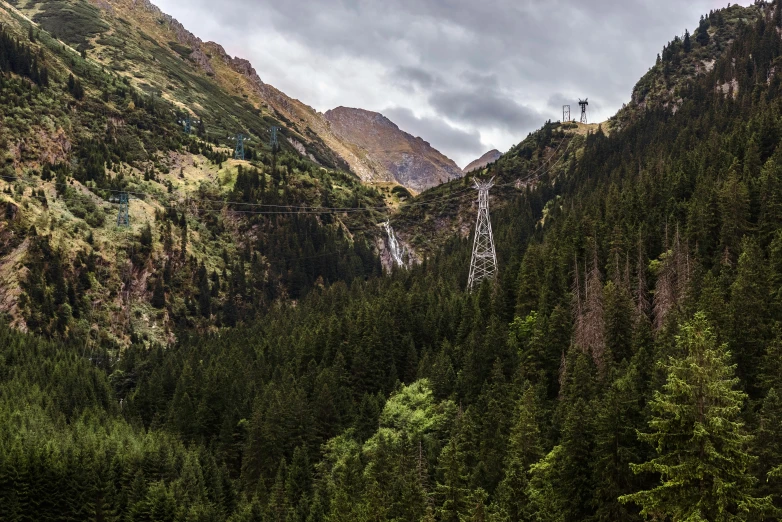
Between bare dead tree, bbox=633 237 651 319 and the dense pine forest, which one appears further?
bare dead tree, bbox=633 237 651 319

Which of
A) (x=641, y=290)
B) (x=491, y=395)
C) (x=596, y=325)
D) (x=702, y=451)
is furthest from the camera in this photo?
(x=641, y=290)

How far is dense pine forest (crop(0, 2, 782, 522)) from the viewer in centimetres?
4209

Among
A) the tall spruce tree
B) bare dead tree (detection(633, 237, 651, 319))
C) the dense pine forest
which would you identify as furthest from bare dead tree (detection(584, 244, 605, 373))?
the tall spruce tree

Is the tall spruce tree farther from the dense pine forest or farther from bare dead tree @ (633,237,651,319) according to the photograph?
bare dead tree @ (633,237,651,319)

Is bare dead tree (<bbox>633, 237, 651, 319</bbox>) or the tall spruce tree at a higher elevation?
bare dead tree (<bbox>633, 237, 651, 319</bbox>)

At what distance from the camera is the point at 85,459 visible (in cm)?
9088

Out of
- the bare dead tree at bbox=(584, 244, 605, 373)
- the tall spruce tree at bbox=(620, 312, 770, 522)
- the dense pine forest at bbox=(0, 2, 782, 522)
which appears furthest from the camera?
the bare dead tree at bbox=(584, 244, 605, 373)

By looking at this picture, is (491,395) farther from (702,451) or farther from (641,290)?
(702,451)

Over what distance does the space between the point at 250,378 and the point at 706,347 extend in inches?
3695

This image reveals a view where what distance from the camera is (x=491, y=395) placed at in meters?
81.6

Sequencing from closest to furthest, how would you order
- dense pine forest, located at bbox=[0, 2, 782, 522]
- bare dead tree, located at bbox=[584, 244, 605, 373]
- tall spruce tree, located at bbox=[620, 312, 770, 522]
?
tall spruce tree, located at bbox=[620, 312, 770, 522], dense pine forest, located at bbox=[0, 2, 782, 522], bare dead tree, located at bbox=[584, 244, 605, 373]

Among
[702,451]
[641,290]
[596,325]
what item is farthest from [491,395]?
[702,451]

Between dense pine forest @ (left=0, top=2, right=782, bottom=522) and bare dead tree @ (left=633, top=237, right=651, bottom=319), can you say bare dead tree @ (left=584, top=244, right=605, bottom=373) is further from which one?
bare dead tree @ (left=633, top=237, right=651, bottom=319)

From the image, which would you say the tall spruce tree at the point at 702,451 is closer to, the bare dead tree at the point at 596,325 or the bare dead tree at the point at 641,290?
the bare dead tree at the point at 596,325
